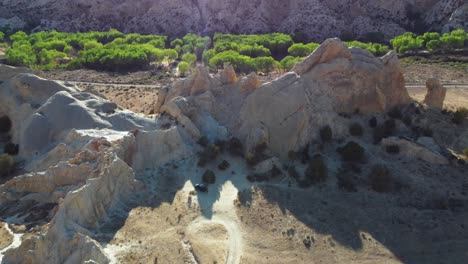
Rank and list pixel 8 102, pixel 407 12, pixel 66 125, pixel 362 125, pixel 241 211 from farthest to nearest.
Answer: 1. pixel 407 12
2. pixel 8 102
3. pixel 362 125
4. pixel 66 125
5. pixel 241 211

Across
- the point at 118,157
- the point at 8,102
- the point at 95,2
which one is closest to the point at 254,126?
the point at 118,157

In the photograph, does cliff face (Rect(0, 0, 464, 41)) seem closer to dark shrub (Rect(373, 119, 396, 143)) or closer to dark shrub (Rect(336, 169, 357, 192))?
dark shrub (Rect(373, 119, 396, 143))

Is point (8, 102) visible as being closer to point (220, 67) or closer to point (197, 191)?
point (197, 191)

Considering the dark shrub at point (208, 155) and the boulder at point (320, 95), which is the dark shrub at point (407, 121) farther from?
the dark shrub at point (208, 155)

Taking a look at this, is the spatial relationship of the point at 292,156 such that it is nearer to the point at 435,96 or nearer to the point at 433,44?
the point at 435,96

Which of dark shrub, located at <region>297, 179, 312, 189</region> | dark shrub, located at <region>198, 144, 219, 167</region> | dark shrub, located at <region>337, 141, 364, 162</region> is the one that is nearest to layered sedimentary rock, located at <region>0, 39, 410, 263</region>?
dark shrub, located at <region>198, 144, 219, 167</region>

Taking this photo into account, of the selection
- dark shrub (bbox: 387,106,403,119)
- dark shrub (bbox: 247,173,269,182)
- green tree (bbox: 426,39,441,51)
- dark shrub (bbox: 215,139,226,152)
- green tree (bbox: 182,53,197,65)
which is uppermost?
dark shrub (bbox: 387,106,403,119)

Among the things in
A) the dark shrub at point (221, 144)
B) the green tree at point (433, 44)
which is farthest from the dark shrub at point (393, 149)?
the green tree at point (433, 44)
